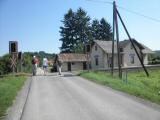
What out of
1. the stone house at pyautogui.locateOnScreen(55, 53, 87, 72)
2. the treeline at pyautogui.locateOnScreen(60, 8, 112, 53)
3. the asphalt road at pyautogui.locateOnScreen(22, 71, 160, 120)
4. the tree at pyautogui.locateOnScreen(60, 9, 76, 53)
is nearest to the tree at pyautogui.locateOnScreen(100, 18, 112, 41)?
the treeline at pyautogui.locateOnScreen(60, 8, 112, 53)

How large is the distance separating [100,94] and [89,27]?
262 feet

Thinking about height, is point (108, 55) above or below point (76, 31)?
below

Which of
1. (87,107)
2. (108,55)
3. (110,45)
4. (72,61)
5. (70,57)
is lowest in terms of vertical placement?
(87,107)

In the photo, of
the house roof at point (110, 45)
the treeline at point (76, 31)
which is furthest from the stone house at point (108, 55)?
the treeline at point (76, 31)

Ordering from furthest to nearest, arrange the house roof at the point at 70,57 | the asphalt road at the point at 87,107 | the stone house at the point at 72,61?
the stone house at the point at 72,61 < the house roof at the point at 70,57 < the asphalt road at the point at 87,107

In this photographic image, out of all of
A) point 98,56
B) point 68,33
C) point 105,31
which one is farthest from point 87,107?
point 105,31

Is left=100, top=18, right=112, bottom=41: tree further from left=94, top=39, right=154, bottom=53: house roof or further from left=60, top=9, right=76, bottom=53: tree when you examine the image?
left=94, top=39, right=154, bottom=53: house roof

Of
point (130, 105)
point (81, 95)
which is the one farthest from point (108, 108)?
point (81, 95)

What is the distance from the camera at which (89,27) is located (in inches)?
3686

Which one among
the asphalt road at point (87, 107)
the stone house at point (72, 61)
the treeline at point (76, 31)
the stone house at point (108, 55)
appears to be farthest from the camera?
the treeline at point (76, 31)

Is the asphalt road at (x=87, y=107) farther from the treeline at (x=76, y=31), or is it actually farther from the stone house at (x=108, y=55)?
the treeline at (x=76, y=31)

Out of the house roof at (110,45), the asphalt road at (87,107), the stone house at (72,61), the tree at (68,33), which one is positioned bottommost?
the asphalt road at (87,107)

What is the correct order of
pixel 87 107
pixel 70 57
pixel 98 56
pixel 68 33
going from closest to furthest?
pixel 87 107 → pixel 98 56 → pixel 70 57 → pixel 68 33

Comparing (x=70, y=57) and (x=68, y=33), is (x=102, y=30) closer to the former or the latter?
(x=68, y=33)
